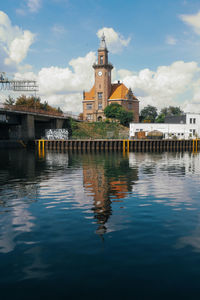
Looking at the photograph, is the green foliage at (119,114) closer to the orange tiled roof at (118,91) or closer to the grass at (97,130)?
the grass at (97,130)

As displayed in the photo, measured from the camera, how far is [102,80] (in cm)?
10112

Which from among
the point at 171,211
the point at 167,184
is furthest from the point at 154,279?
the point at 167,184

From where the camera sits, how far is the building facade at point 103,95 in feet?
330

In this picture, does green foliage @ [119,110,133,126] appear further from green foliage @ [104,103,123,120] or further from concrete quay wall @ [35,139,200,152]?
concrete quay wall @ [35,139,200,152]

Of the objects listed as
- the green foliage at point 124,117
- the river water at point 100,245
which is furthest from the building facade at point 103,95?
the river water at point 100,245

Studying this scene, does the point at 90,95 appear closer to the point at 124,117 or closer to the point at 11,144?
the point at 124,117

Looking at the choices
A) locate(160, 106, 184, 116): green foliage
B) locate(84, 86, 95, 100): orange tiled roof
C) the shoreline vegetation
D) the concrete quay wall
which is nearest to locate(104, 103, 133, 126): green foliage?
the shoreline vegetation

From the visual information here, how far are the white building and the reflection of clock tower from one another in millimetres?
26274

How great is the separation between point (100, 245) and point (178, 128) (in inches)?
3041

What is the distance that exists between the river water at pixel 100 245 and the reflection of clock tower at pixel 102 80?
87487mm

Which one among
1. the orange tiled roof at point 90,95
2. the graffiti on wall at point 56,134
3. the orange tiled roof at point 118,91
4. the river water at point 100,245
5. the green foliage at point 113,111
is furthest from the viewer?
the orange tiled roof at point 90,95

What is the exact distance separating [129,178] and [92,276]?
16.5 m

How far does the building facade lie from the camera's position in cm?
10044

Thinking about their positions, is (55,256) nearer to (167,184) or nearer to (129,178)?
(167,184)
